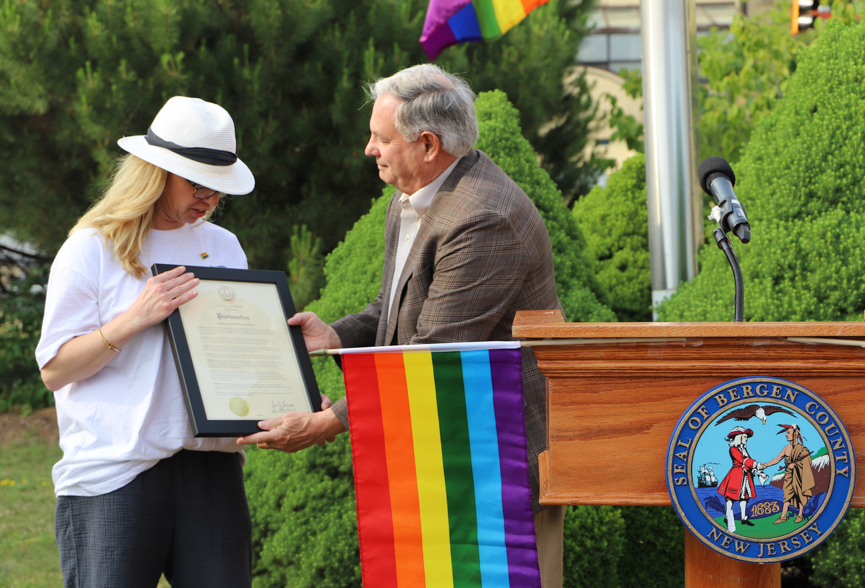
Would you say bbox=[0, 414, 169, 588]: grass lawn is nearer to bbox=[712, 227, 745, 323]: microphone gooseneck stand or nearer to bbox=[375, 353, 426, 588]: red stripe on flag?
bbox=[375, 353, 426, 588]: red stripe on flag

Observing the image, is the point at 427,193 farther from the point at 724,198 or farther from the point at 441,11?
the point at 441,11

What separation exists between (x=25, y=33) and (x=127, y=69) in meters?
0.88

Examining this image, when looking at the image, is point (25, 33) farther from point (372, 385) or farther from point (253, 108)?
point (372, 385)

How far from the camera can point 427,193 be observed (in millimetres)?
2199

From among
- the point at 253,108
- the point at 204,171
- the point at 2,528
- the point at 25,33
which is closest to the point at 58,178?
the point at 25,33

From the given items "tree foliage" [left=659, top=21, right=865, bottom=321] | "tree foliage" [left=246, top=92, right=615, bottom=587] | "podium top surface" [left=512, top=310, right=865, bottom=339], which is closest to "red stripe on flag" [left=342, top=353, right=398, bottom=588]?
"podium top surface" [left=512, top=310, right=865, bottom=339]

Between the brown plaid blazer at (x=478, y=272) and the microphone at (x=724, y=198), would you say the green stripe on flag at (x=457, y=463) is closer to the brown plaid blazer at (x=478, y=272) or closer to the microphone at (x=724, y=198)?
the brown plaid blazer at (x=478, y=272)

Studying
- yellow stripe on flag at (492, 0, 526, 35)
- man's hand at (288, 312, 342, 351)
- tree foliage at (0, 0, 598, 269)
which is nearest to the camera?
man's hand at (288, 312, 342, 351)

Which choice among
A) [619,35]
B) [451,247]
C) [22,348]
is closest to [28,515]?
[22,348]

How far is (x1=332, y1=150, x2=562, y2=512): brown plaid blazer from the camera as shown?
200 centimetres

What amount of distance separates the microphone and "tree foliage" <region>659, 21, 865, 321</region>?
4.62ft

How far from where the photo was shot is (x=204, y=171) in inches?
85.1

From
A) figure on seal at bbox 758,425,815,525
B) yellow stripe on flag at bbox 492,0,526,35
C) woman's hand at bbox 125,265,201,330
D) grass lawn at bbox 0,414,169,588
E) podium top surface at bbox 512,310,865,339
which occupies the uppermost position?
yellow stripe on flag at bbox 492,0,526,35

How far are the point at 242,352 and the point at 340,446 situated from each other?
3.60 ft
